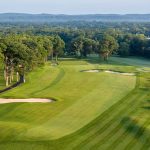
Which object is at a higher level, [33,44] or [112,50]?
[33,44]

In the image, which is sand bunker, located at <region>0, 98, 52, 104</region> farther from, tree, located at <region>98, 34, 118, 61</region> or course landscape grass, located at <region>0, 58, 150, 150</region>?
tree, located at <region>98, 34, 118, 61</region>

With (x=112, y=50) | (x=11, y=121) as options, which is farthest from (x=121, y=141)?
(x=112, y=50)

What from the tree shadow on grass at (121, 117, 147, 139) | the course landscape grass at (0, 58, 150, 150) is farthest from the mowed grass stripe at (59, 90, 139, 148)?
the tree shadow on grass at (121, 117, 147, 139)

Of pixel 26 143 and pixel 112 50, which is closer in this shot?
pixel 26 143

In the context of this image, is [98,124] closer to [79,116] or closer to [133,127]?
[133,127]

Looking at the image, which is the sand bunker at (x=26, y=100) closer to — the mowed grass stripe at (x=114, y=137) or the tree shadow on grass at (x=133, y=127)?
the tree shadow on grass at (x=133, y=127)

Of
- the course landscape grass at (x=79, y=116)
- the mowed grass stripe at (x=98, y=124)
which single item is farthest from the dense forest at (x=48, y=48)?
the mowed grass stripe at (x=98, y=124)

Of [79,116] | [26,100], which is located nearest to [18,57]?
[26,100]

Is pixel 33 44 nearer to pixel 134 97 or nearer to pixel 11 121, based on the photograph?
pixel 134 97
